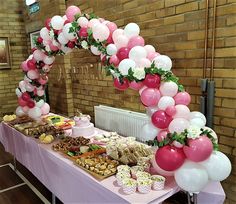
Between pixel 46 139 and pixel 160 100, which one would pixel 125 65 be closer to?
pixel 160 100

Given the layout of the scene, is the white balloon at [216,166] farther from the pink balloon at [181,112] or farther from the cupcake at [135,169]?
the cupcake at [135,169]

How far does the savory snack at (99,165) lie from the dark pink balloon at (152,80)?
2.43ft

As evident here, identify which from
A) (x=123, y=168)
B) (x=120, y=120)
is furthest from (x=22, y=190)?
(x=123, y=168)

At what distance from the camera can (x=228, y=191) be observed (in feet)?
7.82

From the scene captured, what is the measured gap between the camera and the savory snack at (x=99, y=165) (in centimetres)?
195

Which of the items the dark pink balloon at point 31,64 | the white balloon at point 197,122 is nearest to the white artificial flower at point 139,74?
the white balloon at point 197,122

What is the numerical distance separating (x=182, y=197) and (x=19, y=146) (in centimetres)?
215

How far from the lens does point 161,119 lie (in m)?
1.76

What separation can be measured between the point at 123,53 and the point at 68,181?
123cm

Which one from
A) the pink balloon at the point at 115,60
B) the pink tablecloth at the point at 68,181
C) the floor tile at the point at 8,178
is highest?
the pink balloon at the point at 115,60

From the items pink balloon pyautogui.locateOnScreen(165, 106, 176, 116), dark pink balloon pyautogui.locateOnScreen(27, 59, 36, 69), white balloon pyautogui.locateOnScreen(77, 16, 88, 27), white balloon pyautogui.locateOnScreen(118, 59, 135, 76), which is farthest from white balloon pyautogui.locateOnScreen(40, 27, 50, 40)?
pink balloon pyautogui.locateOnScreen(165, 106, 176, 116)

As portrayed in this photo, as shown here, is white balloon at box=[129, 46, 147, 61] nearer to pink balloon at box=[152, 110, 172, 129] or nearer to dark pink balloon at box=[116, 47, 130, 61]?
dark pink balloon at box=[116, 47, 130, 61]

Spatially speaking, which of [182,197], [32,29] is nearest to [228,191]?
[182,197]

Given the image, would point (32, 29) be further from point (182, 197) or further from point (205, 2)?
point (182, 197)
